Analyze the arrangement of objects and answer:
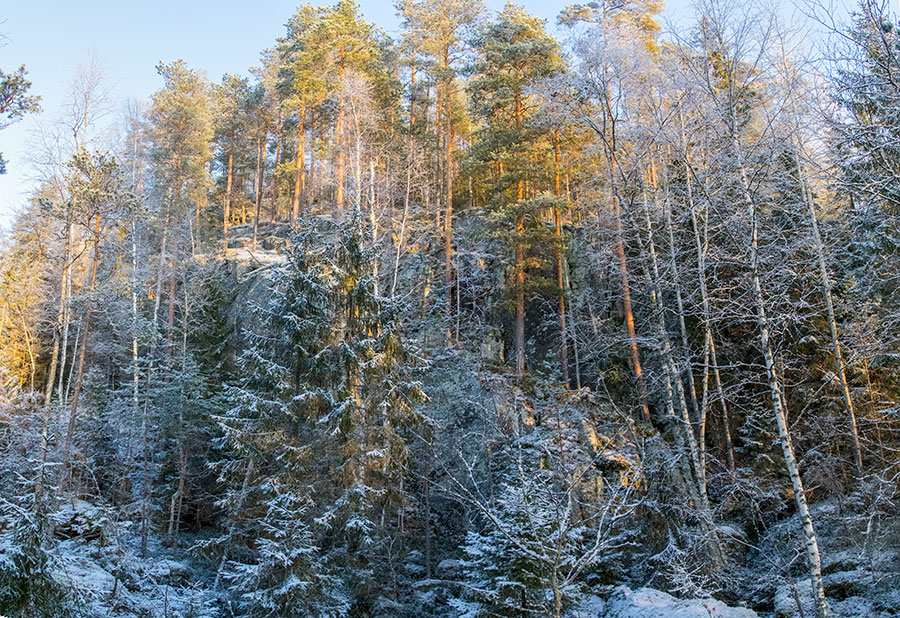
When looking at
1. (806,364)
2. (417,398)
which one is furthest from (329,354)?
(806,364)

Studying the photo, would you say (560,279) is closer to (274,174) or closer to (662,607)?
(662,607)

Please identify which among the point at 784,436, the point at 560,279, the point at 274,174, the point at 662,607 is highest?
the point at 274,174

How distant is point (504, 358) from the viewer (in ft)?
68.7

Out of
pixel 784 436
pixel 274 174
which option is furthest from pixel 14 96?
pixel 274 174

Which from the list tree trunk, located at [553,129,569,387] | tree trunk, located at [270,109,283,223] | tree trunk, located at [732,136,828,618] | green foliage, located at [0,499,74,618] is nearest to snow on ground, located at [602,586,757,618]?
tree trunk, located at [732,136,828,618]

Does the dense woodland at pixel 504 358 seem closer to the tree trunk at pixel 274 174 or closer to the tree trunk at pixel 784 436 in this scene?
the tree trunk at pixel 784 436

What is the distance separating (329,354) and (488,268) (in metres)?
10.7

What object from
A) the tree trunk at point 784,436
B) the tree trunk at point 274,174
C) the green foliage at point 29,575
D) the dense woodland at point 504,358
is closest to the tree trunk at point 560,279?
the dense woodland at point 504,358

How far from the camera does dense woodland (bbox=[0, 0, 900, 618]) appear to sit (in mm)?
9102

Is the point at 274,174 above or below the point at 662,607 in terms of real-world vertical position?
above

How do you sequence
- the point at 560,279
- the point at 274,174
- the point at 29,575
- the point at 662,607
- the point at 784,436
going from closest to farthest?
the point at 29,575 → the point at 784,436 → the point at 662,607 → the point at 560,279 → the point at 274,174

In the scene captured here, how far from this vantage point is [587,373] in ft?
65.4

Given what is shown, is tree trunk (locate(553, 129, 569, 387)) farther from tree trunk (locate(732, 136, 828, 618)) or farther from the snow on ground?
tree trunk (locate(732, 136, 828, 618))

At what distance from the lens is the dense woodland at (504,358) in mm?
9102
